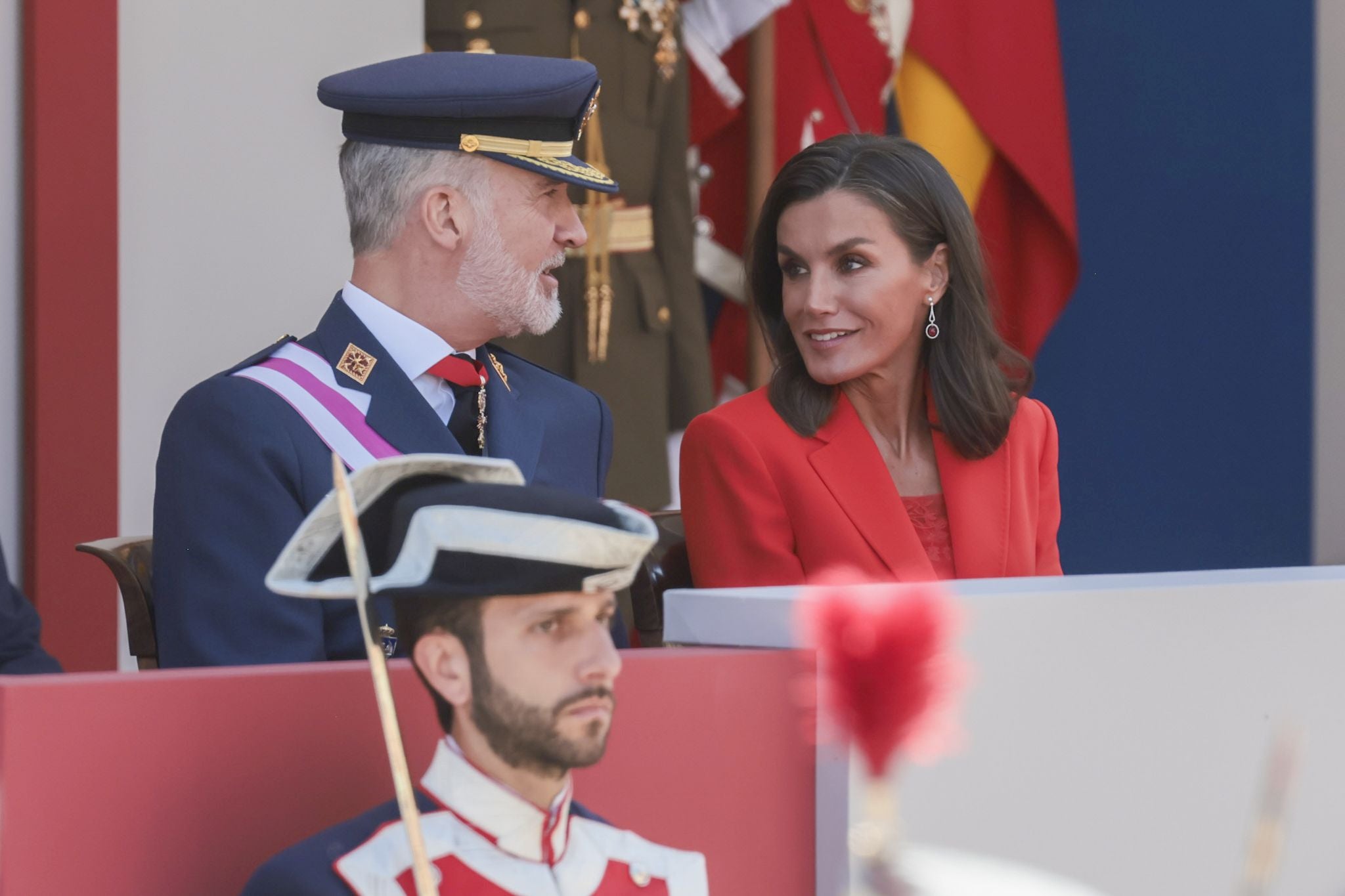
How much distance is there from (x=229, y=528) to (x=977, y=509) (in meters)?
0.94

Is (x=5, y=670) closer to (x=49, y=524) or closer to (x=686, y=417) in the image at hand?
(x=49, y=524)

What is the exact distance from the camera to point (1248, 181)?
3.83 meters

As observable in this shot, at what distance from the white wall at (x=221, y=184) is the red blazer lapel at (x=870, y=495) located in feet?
3.43

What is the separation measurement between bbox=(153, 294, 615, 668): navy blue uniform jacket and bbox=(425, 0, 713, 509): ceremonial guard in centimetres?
121

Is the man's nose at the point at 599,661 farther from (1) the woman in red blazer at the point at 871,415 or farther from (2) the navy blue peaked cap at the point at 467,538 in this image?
(1) the woman in red blazer at the point at 871,415

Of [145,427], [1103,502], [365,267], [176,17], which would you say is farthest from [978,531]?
[1103,502]

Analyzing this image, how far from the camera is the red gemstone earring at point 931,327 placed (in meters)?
2.25

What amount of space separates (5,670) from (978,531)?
3.60ft

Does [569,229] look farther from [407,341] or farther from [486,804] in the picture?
[486,804]

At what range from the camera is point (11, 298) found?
2.51 m

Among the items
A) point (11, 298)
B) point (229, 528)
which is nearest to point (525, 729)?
point (229, 528)

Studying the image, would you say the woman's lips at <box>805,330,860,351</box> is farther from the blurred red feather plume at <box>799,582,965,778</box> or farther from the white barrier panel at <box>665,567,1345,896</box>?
the blurred red feather plume at <box>799,582,965,778</box>

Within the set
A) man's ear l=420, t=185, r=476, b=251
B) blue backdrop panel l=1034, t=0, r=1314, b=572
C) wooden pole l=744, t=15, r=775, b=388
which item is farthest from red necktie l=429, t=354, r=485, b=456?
blue backdrop panel l=1034, t=0, r=1314, b=572

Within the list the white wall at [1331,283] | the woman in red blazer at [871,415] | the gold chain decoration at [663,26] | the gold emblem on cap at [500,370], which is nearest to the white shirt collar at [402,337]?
the gold emblem on cap at [500,370]
